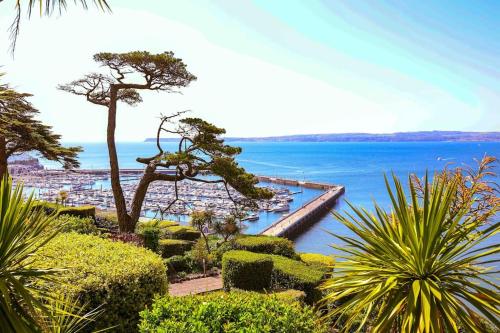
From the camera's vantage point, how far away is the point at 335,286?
4160 millimetres

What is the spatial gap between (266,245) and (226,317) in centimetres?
879

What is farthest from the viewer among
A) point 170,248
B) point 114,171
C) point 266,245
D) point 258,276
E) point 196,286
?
point 114,171

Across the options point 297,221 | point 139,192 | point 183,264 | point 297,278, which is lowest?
point 297,221

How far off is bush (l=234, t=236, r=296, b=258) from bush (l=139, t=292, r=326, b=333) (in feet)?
26.9

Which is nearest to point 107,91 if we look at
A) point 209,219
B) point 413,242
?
point 209,219

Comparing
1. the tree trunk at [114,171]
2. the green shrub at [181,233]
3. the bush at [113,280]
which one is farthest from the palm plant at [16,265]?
the green shrub at [181,233]

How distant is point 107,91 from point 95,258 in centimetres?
1325

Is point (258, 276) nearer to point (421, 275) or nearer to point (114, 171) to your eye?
point (421, 275)

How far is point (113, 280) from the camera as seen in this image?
5.97 metres

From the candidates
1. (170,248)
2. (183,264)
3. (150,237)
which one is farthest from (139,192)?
(183,264)

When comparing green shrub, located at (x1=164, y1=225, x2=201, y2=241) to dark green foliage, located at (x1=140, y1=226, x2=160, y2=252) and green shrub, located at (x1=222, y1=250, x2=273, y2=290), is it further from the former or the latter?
green shrub, located at (x1=222, y1=250, x2=273, y2=290)

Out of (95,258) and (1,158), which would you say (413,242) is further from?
(1,158)

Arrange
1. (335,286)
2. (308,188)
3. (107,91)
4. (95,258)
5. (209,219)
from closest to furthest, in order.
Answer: (335,286) → (95,258) → (107,91) → (209,219) → (308,188)

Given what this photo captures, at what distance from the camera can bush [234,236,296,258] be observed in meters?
13.5
